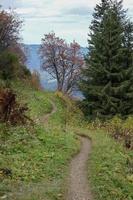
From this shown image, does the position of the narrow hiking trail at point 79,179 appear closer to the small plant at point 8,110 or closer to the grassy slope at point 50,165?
the grassy slope at point 50,165

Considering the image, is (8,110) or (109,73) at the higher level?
(109,73)

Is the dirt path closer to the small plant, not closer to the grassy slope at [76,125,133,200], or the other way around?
the grassy slope at [76,125,133,200]

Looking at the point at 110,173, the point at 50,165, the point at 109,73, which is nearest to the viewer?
the point at 110,173

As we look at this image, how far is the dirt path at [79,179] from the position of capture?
48.1 feet

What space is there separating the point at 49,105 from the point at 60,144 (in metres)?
25.8

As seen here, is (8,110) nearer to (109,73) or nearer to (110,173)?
(110,173)

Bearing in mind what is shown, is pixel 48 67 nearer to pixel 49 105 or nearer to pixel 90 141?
pixel 49 105

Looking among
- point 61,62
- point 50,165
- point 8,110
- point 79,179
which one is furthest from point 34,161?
point 61,62

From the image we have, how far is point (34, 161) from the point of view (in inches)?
706

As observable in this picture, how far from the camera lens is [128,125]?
125 feet

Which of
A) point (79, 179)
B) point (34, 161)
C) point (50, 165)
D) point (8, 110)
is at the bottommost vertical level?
point (79, 179)

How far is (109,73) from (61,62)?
3285 cm

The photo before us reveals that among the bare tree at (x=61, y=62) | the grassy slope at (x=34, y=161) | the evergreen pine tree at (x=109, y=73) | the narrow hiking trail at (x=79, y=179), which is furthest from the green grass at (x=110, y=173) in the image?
the bare tree at (x=61, y=62)

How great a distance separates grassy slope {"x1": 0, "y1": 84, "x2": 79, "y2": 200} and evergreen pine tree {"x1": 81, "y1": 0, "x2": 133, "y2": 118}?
2030 cm
